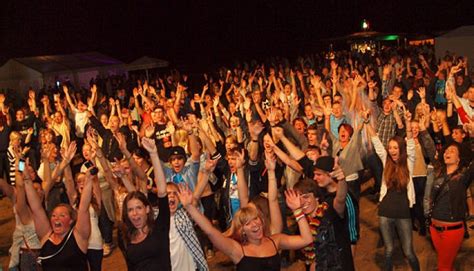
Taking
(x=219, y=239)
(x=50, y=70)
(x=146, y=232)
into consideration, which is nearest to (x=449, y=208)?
(x=219, y=239)

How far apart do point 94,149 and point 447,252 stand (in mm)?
3341

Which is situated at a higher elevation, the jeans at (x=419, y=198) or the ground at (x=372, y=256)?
the jeans at (x=419, y=198)

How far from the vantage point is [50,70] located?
86.1 ft

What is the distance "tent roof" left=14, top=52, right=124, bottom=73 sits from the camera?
26.5 meters

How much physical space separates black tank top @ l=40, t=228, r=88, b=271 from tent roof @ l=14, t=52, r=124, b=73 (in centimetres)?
2236

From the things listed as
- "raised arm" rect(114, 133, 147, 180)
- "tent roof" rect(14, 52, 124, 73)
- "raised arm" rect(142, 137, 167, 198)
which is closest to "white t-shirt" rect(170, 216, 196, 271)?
"raised arm" rect(142, 137, 167, 198)

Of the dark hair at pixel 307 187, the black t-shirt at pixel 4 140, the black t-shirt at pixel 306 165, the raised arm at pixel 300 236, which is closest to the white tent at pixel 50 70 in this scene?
the black t-shirt at pixel 4 140

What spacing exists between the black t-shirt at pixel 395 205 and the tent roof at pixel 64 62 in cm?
2205

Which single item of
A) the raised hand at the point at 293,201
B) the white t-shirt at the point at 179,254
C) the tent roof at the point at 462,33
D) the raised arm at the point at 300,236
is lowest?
the white t-shirt at the point at 179,254

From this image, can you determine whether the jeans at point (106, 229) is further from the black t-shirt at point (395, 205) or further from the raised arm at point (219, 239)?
the raised arm at point (219, 239)

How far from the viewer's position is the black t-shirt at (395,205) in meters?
5.96

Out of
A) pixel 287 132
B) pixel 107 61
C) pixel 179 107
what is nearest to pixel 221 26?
pixel 107 61

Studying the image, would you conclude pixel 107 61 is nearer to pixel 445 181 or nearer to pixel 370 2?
pixel 445 181

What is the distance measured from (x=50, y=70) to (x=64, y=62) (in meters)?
1.59
